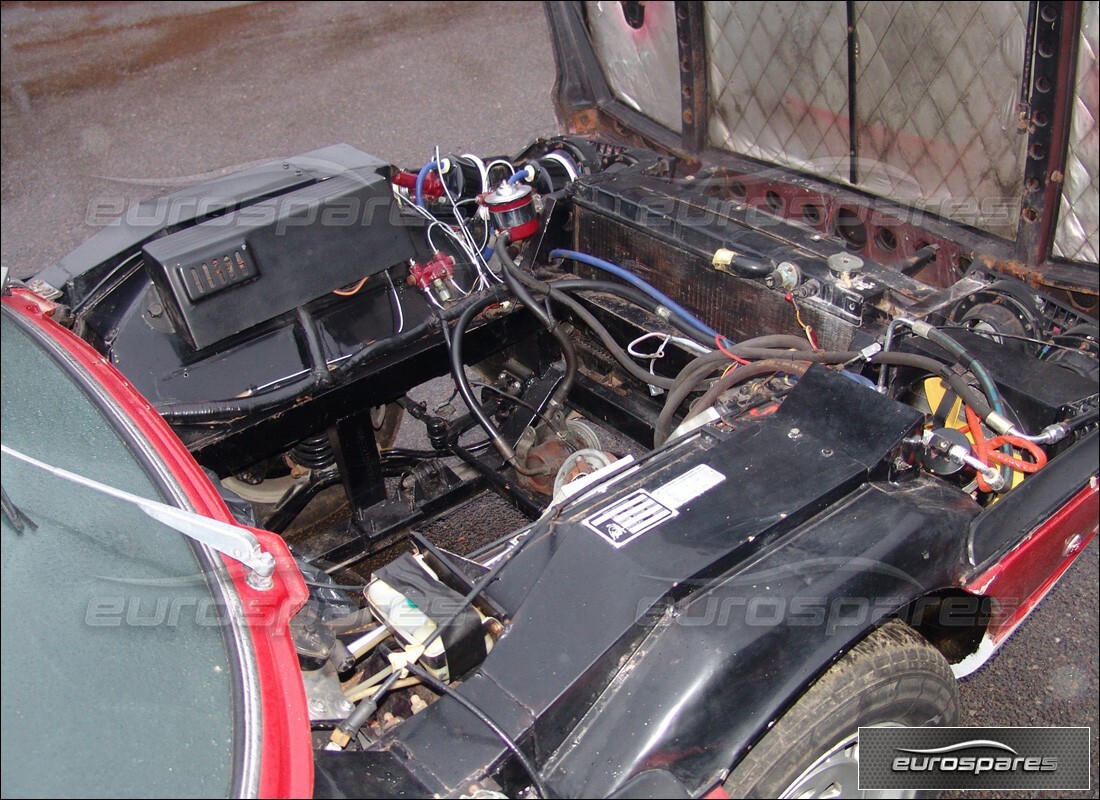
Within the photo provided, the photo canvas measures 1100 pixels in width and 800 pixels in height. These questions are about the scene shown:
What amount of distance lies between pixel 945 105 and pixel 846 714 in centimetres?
174

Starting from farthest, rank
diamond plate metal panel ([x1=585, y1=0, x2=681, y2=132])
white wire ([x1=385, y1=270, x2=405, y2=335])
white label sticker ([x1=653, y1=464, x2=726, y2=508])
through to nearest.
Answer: diamond plate metal panel ([x1=585, y1=0, x2=681, y2=132]) → white wire ([x1=385, y1=270, x2=405, y2=335]) → white label sticker ([x1=653, y1=464, x2=726, y2=508])

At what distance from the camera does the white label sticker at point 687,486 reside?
67.4 inches

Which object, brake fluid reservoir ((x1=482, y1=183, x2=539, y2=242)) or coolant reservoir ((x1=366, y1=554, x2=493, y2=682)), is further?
brake fluid reservoir ((x1=482, y1=183, x2=539, y2=242))

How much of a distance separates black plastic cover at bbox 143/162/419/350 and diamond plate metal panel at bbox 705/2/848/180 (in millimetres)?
1270

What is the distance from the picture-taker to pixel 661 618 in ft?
5.02

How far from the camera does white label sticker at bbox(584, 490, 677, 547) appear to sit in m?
1.63

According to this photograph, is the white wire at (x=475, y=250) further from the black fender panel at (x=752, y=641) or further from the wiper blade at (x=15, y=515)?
the wiper blade at (x=15, y=515)

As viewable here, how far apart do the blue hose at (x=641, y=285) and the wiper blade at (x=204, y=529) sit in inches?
50.4

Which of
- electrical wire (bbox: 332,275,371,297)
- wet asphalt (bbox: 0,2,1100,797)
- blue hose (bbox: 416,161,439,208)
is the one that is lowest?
wet asphalt (bbox: 0,2,1100,797)

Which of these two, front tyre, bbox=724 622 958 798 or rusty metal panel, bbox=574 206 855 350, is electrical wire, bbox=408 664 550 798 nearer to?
front tyre, bbox=724 622 958 798

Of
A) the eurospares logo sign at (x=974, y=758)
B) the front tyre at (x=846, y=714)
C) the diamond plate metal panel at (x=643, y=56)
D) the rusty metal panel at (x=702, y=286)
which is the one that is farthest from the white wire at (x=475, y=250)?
the eurospares logo sign at (x=974, y=758)

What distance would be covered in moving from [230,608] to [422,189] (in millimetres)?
1604

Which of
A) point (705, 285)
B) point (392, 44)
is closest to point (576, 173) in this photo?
point (705, 285)

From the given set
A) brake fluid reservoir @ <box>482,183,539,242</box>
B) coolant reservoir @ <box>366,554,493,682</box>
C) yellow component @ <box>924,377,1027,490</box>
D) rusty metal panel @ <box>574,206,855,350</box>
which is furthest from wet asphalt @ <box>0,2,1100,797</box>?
yellow component @ <box>924,377,1027,490</box>
